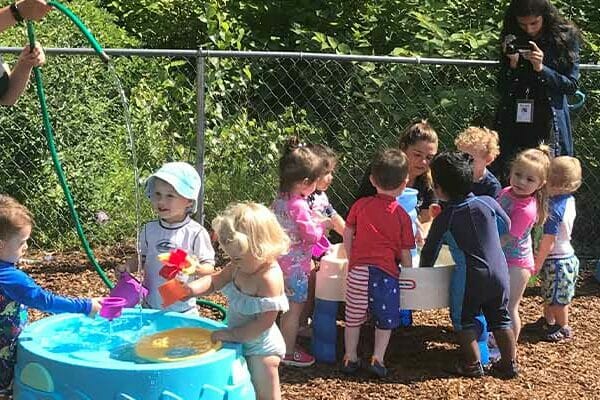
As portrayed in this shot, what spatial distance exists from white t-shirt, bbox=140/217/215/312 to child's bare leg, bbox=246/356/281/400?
0.64 m

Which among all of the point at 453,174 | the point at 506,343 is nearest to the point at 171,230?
the point at 453,174

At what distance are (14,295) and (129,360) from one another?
21.5 inches

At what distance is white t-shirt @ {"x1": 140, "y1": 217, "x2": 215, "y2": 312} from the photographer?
172 inches

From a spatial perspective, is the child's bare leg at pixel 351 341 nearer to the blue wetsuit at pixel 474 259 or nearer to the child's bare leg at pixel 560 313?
the blue wetsuit at pixel 474 259

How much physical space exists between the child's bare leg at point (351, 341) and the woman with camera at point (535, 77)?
1.78 m

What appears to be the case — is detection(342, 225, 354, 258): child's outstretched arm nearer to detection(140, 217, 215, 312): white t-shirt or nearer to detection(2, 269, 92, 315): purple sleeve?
detection(140, 217, 215, 312): white t-shirt

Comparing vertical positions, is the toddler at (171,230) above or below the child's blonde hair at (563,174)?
below

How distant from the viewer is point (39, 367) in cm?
343

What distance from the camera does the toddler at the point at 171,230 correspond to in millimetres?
4285

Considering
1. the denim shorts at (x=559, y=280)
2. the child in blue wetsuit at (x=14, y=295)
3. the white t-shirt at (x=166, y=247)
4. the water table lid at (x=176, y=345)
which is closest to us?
the water table lid at (x=176, y=345)

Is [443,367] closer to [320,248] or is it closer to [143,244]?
[320,248]

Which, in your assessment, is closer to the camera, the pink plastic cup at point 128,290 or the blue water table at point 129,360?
the blue water table at point 129,360

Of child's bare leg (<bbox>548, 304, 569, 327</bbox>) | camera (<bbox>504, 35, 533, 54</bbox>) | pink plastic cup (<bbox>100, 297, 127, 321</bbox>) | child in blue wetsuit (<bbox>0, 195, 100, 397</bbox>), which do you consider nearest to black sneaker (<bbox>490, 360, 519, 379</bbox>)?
child's bare leg (<bbox>548, 304, 569, 327</bbox>)

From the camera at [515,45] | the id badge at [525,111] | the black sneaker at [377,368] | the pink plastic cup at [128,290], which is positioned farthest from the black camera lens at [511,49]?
the pink plastic cup at [128,290]
